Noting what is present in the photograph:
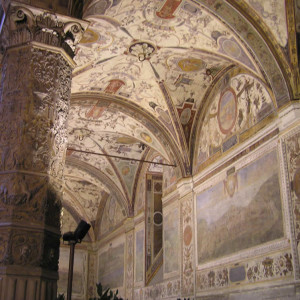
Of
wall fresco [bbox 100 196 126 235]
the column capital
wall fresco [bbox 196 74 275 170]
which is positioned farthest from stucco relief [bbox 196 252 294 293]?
wall fresco [bbox 100 196 126 235]

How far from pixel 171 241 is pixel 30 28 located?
1016cm

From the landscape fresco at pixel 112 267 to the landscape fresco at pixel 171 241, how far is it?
5.08 metres

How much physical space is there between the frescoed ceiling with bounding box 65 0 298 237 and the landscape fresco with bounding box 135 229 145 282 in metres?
3.14

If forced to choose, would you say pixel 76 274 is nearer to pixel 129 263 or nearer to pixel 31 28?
pixel 129 263

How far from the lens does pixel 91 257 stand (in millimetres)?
23844

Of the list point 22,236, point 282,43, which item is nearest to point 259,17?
point 282,43

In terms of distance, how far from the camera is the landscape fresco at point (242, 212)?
950 cm

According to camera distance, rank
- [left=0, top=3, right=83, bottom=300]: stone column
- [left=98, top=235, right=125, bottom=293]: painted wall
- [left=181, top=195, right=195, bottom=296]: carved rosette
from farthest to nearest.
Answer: [left=98, top=235, right=125, bottom=293]: painted wall
[left=181, top=195, right=195, bottom=296]: carved rosette
[left=0, top=3, right=83, bottom=300]: stone column

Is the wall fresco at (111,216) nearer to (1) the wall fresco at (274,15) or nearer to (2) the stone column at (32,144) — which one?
(1) the wall fresco at (274,15)

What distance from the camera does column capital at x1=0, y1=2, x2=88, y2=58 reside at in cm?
579

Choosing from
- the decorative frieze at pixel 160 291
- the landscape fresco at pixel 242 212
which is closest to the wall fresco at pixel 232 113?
the landscape fresco at pixel 242 212

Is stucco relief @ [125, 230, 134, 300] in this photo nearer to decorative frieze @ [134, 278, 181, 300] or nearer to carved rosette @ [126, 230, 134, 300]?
carved rosette @ [126, 230, 134, 300]

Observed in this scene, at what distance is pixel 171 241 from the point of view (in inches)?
577

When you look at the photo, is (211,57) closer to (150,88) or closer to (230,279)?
(150,88)
